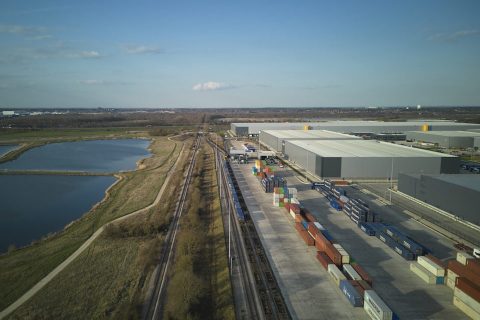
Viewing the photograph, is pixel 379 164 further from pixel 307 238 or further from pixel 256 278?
pixel 256 278

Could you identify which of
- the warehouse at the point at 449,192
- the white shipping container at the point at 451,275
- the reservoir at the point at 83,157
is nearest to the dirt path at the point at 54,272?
the white shipping container at the point at 451,275

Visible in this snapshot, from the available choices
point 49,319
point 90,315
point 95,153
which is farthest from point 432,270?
point 95,153

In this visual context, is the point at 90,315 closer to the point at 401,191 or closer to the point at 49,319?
the point at 49,319

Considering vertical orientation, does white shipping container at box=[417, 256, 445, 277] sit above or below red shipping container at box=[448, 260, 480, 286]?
below

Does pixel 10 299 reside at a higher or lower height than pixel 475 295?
lower

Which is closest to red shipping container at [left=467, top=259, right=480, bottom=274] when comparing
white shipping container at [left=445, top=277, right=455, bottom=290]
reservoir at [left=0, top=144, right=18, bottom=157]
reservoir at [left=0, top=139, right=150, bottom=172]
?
white shipping container at [left=445, top=277, right=455, bottom=290]

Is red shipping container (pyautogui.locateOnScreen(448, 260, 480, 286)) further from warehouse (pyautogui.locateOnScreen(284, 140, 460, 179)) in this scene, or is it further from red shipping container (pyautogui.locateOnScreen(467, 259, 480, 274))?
warehouse (pyautogui.locateOnScreen(284, 140, 460, 179))

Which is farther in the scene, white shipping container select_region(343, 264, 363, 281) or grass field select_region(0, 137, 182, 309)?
grass field select_region(0, 137, 182, 309)

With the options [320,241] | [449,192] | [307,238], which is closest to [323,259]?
[320,241]
